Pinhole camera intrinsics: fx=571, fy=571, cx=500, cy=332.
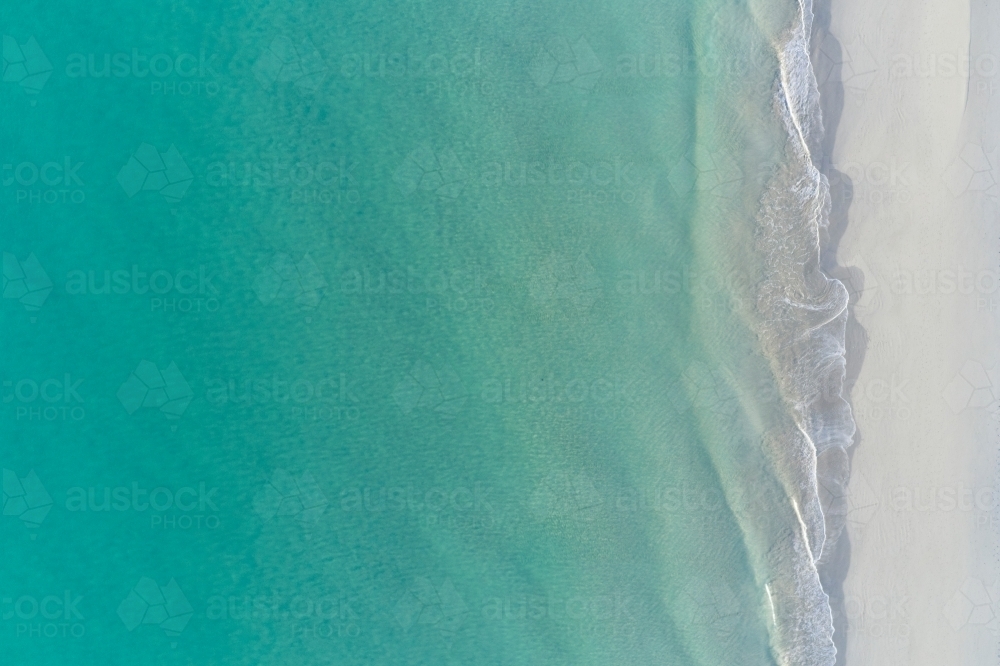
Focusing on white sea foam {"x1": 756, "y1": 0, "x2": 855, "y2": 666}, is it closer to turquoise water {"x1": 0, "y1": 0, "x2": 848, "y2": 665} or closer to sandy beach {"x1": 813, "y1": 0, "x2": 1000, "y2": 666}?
turquoise water {"x1": 0, "y1": 0, "x2": 848, "y2": 665}

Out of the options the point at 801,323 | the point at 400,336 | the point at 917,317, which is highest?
the point at 400,336

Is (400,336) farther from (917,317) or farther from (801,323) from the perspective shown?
(917,317)

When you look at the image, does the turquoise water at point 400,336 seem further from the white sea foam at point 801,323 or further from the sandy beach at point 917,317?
the sandy beach at point 917,317

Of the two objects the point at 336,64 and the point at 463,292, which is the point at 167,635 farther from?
the point at 336,64

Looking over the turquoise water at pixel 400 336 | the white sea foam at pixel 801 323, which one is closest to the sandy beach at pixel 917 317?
the white sea foam at pixel 801 323

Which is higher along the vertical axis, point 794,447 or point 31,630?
point 794,447

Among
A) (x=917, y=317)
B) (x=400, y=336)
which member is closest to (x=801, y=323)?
(x=917, y=317)

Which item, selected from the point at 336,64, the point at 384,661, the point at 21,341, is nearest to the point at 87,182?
the point at 21,341
